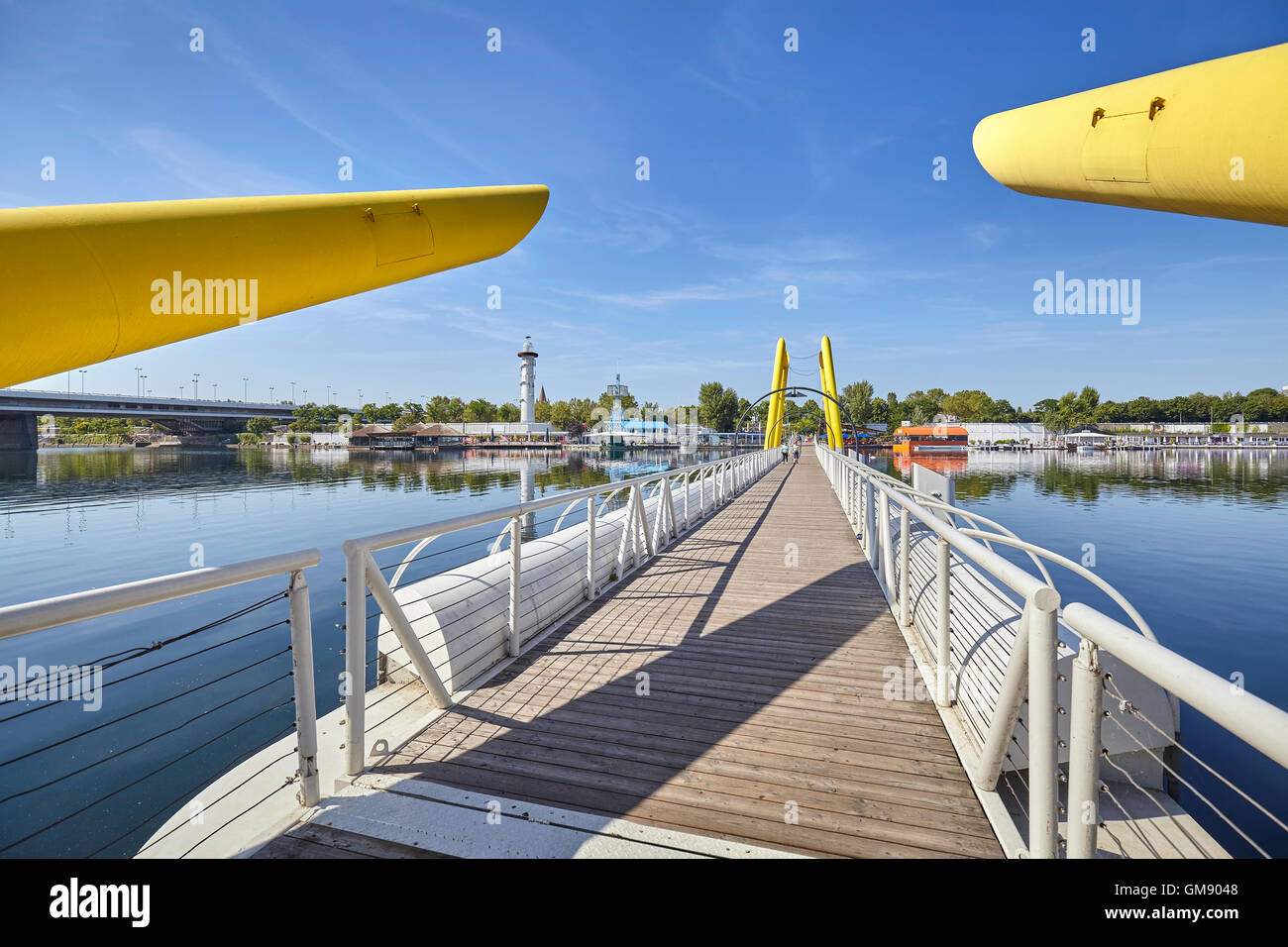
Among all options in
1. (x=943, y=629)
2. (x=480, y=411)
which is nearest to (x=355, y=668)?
(x=943, y=629)

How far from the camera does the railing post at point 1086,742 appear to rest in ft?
5.74

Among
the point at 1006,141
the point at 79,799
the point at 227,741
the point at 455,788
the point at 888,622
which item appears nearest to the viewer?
the point at 455,788

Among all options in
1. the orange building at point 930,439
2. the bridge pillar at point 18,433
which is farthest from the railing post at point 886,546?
the orange building at point 930,439

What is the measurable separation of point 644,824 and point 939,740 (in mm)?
1760

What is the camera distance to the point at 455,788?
2.80 metres

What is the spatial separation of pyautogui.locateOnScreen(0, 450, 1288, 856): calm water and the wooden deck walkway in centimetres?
113

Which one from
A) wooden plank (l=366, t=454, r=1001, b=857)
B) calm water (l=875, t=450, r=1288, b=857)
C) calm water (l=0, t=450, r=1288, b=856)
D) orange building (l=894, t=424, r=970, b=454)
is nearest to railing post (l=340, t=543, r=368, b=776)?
wooden plank (l=366, t=454, r=1001, b=857)

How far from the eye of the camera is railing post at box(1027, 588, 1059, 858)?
200 cm

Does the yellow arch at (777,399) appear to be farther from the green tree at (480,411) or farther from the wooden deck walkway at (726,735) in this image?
the green tree at (480,411)

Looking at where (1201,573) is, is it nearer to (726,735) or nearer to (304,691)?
(726,735)

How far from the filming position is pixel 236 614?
219cm

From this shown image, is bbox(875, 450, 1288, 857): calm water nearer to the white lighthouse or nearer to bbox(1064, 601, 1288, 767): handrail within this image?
bbox(1064, 601, 1288, 767): handrail
